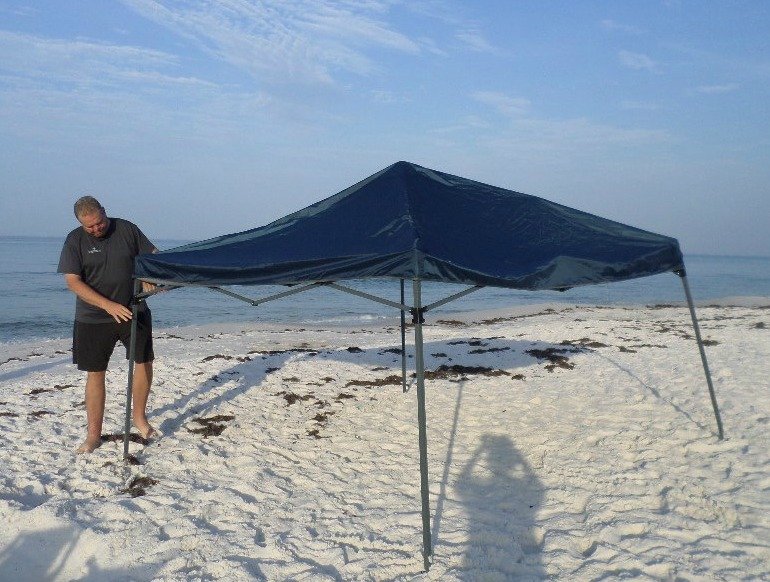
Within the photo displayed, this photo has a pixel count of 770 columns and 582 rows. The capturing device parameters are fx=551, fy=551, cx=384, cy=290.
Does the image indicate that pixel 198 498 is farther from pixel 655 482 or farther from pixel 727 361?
pixel 727 361

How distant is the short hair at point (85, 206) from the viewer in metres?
4.49

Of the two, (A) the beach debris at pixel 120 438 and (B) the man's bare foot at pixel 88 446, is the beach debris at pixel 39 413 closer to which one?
(A) the beach debris at pixel 120 438

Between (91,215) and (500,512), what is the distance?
401cm

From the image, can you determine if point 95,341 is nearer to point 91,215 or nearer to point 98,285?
point 98,285

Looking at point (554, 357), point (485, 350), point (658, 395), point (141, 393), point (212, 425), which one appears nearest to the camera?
point (141, 393)

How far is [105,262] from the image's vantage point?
4.77 meters

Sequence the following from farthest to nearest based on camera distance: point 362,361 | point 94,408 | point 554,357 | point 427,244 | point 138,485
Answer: point 362,361 < point 554,357 < point 94,408 < point 138,485 < point 427,244

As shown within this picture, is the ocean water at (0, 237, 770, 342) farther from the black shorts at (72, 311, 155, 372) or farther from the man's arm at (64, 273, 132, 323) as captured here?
the man's arm at (64, 273, 132, 323)

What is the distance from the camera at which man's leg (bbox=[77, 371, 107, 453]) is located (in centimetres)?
496

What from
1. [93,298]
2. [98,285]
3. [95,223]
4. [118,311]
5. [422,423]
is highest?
[95,223]

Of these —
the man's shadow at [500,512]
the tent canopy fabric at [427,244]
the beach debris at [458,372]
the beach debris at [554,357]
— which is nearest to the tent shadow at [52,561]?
the tent canopy fabric at [427,244]

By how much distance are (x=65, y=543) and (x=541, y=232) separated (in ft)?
13.6

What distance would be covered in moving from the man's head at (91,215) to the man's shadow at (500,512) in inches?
146

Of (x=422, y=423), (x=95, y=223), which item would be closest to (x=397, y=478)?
(x=422, y=423)
